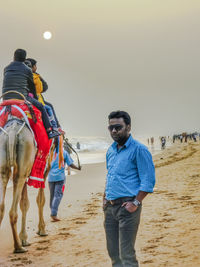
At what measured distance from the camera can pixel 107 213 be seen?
16.6 ft

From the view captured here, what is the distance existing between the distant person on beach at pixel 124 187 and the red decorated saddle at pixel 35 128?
335 centimetres

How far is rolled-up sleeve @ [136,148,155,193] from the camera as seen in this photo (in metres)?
4.71

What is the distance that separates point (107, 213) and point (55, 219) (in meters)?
6.35

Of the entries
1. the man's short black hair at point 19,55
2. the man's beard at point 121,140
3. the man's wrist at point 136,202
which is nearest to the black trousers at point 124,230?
the man's wrist at point 136,202

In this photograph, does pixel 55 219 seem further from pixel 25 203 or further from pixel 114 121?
pixel 114 121

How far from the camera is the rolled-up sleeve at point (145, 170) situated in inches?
186

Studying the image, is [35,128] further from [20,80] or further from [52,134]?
[20,80]

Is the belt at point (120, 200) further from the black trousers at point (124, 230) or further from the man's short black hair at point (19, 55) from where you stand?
the man's short black hair at point (19, 55)

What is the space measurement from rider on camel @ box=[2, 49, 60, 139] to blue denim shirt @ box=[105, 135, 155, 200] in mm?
3885

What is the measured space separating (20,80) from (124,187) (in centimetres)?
443

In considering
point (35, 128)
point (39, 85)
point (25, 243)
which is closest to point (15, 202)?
point (25, 243)

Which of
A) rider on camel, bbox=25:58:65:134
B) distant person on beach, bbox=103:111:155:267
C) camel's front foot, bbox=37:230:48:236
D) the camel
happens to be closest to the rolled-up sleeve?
distant person on beach, bbox=103:111:155:267

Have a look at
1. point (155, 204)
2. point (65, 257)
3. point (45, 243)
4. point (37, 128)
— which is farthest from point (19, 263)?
point (155, 204)

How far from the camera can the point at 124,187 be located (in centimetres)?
483
